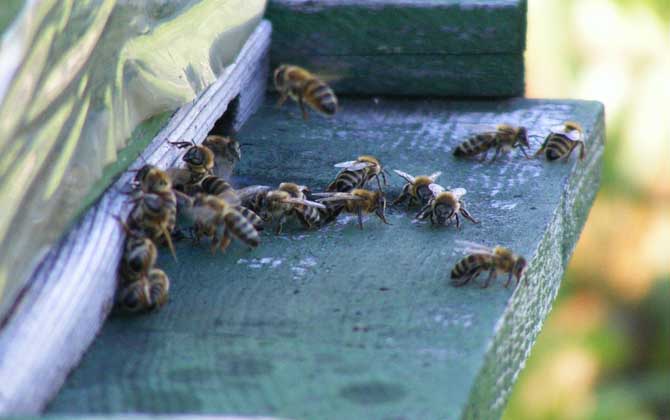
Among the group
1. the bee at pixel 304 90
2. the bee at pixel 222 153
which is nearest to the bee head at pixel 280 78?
the bee at pixel 304 90

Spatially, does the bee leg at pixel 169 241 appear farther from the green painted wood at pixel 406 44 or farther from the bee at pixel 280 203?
the green painted wood at pixel 406 44

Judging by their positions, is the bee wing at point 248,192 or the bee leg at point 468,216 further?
the bee wing at point 248,192

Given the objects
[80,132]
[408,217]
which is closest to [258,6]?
[408,217]

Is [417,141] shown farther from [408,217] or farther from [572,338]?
[572,338]

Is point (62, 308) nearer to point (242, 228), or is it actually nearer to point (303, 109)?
point (242, 228)

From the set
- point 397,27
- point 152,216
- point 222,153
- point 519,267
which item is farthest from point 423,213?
point 397,27
